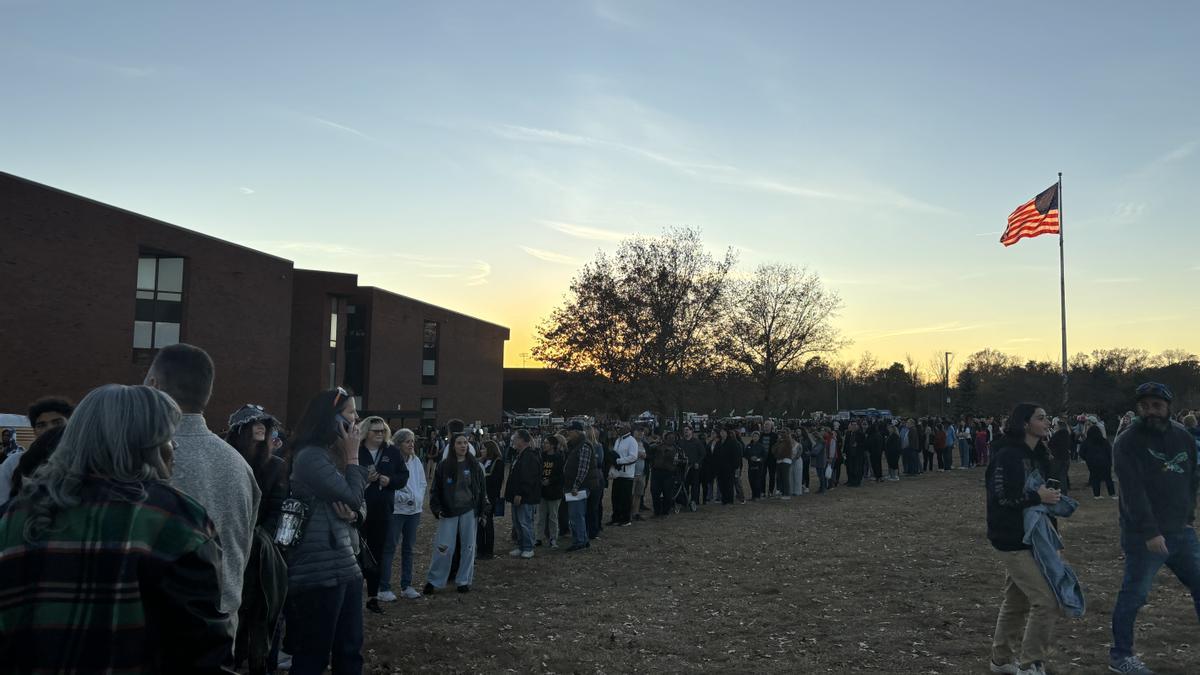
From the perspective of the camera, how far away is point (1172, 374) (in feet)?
242

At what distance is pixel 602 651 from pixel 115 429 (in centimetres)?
579

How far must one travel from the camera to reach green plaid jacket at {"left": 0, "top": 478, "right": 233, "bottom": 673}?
6.40 feet

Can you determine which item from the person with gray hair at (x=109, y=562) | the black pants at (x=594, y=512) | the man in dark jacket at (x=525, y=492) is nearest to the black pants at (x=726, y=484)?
the black pants at (x=594, y=512)

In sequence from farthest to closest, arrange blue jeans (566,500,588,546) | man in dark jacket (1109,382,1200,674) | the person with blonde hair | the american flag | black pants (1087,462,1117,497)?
the american flag
black pants (1087,462,1117,497)
blue jeans (566,500,588,546)
the person with blonde hair
man in dark jacket (1109,382,1200,674)

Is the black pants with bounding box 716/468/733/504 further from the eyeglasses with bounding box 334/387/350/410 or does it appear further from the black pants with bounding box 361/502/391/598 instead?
the eyeglasses with bounding box 334/387/350/410

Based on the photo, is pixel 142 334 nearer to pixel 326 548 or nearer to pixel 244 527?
pixel 326 548

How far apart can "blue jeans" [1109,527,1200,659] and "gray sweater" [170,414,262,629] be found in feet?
19.2

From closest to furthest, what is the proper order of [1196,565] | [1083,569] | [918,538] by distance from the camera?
[1196,565]
[1083,569]
[918,538]

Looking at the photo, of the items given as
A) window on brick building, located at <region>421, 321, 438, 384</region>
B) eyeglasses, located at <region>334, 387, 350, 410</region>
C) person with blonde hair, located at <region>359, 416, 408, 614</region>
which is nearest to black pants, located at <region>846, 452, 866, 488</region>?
person with blonde hair, located at <region>359, 416, 408, 614</region>

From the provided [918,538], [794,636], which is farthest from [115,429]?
[918,538]

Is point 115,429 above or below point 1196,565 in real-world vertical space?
above

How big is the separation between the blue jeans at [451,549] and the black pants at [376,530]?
94 cm

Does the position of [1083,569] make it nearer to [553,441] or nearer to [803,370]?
[553,441]

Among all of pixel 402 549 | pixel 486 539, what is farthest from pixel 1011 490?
pixel 486 539
